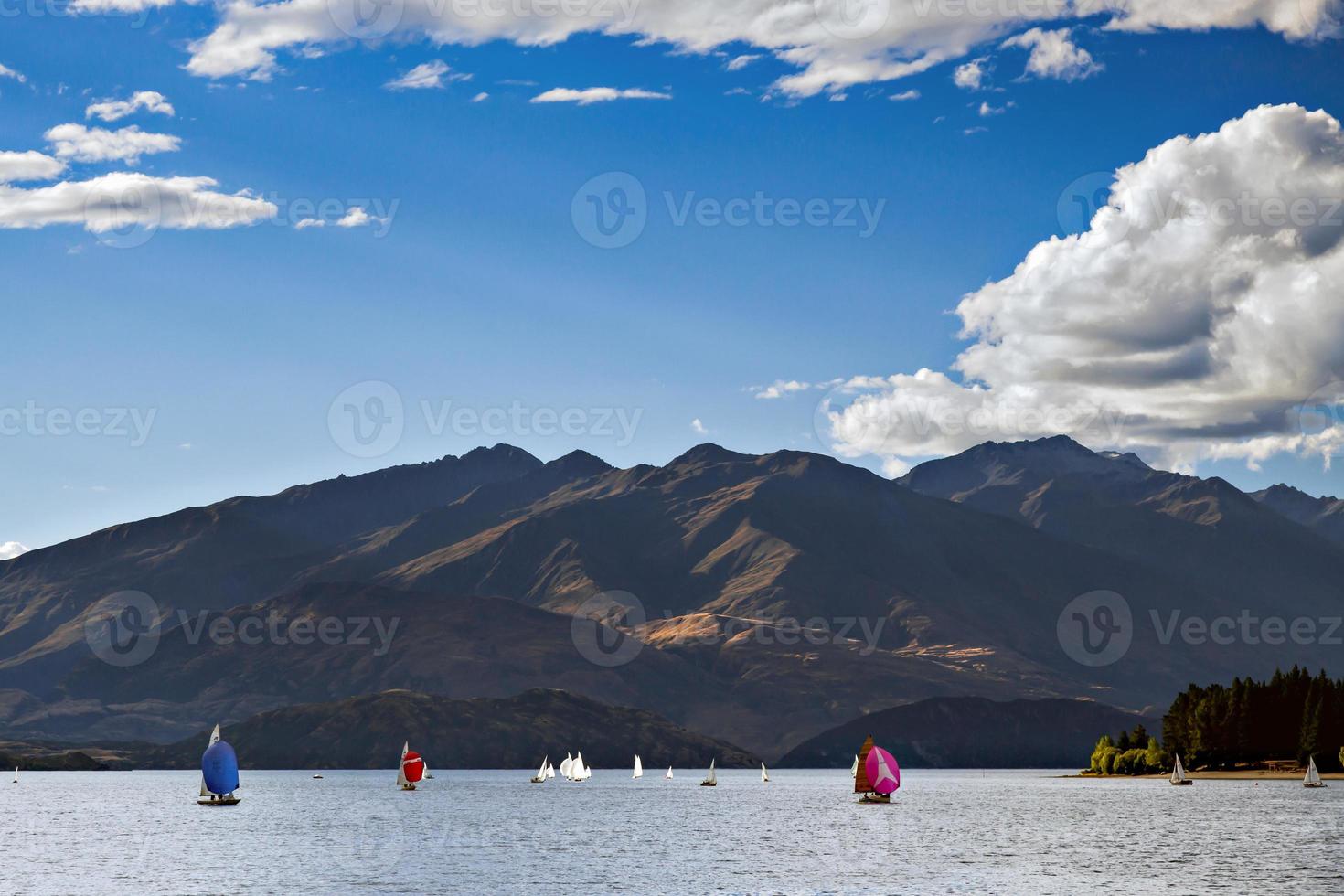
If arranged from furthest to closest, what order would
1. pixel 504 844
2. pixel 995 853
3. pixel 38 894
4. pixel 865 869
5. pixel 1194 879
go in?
pixel 504 844, pixel 995 853, pixel 865 869, pixel 1194 879, pixel 38 894

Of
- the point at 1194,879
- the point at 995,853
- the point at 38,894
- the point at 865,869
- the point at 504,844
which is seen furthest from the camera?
the point at 504,844

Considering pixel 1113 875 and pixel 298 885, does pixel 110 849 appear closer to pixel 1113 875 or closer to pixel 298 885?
pixel 298 885

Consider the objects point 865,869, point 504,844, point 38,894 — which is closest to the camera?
point 38,894

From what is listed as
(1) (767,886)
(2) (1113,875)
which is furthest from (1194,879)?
(1) (767,886)

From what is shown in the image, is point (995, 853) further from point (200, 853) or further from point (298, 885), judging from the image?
point (200, 853)

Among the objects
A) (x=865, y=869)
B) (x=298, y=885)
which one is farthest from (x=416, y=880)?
(x=865, y=869)

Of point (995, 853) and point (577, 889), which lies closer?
point (577, 889)

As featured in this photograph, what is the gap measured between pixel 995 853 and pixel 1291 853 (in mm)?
27996

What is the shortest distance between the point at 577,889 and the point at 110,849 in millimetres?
69365

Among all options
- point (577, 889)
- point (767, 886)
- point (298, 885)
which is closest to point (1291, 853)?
point (767, 886)

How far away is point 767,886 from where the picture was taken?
12588 cm

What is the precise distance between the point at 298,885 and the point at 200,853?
4111cm

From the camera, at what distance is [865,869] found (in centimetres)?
14088

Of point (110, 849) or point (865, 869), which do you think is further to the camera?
point (110, 849)
